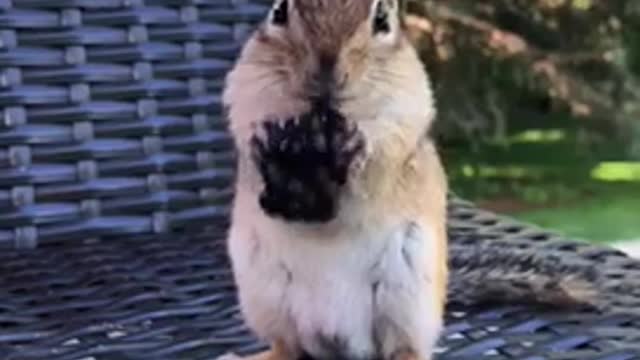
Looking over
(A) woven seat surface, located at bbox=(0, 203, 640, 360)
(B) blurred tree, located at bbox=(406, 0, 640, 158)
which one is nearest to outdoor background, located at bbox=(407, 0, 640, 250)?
(B) blurred tree, located at bbox=(406, 0, 640, 158)

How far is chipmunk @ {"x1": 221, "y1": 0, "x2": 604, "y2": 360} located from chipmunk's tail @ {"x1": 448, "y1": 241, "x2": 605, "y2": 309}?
0.25 metres

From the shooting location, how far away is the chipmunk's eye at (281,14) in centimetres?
103

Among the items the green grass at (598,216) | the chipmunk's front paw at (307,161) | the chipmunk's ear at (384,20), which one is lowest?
the green grass at (598,216)

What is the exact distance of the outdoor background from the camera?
163 inches

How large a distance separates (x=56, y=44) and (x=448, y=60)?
2539 millimetres

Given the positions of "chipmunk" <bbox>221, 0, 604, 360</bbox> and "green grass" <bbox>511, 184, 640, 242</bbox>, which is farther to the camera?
"green grass" <bbox>511, 184, 640, 242</bbox>

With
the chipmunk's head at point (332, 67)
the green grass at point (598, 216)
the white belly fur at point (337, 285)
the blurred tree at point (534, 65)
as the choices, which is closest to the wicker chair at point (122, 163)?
the white belly fur at point (337, 285)

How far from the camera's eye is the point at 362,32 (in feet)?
3.30

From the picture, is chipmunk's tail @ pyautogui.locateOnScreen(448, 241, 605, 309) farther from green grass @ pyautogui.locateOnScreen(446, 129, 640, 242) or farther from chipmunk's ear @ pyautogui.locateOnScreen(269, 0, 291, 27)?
green grass @ pyautogui.locateOnScreen(446, 129, 640, 242)

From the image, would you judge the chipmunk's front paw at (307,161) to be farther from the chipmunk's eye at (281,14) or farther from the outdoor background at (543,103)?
the outdoor background at (543,103)

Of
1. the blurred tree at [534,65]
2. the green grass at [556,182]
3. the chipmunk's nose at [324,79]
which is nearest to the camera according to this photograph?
the chipmunk's nose at [324,79]

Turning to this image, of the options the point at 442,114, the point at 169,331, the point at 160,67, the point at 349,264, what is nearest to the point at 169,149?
the point at 160,67

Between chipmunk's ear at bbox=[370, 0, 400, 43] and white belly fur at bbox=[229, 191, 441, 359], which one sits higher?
chipmunk's ear at bbox=[370, 0, 400, 43]

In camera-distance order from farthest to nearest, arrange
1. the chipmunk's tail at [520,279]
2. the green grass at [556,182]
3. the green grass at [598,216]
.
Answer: the green grass at [556,182], the green grass at [598,216], the chipmunk's tail at [520,279]
